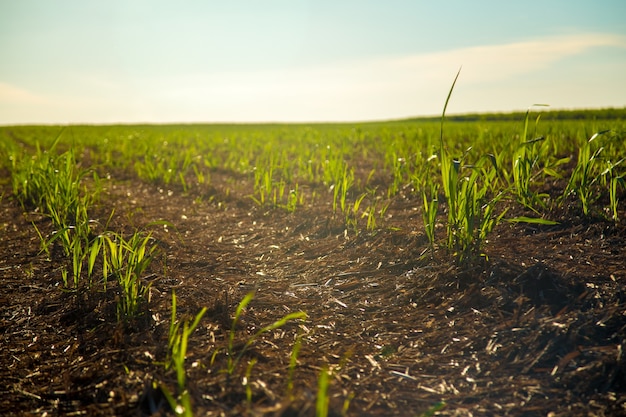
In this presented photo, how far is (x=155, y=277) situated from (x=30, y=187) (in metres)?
2.77

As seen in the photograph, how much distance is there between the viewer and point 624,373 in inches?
71.2

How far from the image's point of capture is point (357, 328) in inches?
91.9

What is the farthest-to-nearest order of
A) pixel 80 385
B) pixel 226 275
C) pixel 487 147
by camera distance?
pixel 487 147 → pixel 226 275 → pixel 80 385

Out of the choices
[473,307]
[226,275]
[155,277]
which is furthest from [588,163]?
[155,277]

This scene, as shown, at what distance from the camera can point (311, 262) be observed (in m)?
3.19

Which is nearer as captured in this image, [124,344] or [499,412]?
[499,412]

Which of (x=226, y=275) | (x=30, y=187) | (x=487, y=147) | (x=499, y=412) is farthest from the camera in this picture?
(x=487, y=147)

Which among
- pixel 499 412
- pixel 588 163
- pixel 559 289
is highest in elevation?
pixel 588 163

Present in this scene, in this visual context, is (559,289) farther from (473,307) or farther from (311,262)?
(311,262)

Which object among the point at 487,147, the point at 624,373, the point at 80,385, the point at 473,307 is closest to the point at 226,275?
the point at 80,385

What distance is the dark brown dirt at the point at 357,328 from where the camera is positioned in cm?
178

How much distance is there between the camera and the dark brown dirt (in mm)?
1779

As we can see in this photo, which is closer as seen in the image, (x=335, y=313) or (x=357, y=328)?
(x=357, y=328)

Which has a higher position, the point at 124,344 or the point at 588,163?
the point at 588,163
